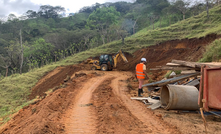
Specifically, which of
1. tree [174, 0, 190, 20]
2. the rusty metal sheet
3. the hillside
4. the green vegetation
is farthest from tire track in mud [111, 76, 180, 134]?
tree [174, 0, 190, 20]

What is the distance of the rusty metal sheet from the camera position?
3605mm

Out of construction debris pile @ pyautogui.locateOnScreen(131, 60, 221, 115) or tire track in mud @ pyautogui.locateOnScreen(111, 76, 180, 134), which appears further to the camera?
tire track in mud @ pyautogui.locateOnScreen(111, 76, 180, 134)

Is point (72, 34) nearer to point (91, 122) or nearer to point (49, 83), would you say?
point (49, 83)

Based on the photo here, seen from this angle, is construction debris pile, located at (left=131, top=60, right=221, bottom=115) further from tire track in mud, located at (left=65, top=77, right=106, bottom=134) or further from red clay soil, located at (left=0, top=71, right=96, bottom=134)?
red clay soil, located at (left=0, top=71, right=96, bottom=134)

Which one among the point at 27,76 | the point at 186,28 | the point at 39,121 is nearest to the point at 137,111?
the point at 39,121

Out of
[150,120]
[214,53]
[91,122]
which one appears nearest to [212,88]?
[150,120]

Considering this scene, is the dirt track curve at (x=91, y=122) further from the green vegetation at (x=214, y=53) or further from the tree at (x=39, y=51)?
the tree at (x=39, y=51)

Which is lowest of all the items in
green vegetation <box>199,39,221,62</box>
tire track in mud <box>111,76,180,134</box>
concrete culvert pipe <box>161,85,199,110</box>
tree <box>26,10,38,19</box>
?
tire track in mud <box>111,76,180,134</box>

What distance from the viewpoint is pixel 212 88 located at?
12.3 ft

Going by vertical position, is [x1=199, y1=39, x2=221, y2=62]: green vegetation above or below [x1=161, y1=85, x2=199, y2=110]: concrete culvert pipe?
above

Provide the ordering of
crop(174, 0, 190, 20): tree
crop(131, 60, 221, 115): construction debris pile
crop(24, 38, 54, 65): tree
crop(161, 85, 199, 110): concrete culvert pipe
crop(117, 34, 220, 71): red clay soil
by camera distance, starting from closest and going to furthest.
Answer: crop(131, 60, 221, 115): construction debris pile
crop(161, 85, 199, 110): concrete culvert pipe
crop(117, 34, 220, 71): red clay soil
crop(24, 38, 54, 65): tree
crop(174, 0, 190, 20): tree

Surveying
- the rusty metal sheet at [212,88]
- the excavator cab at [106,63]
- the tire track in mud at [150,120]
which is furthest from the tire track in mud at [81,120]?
the excavator cab at [106,63]

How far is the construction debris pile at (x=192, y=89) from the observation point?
3.72 m

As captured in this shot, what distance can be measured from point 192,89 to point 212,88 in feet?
9.02
